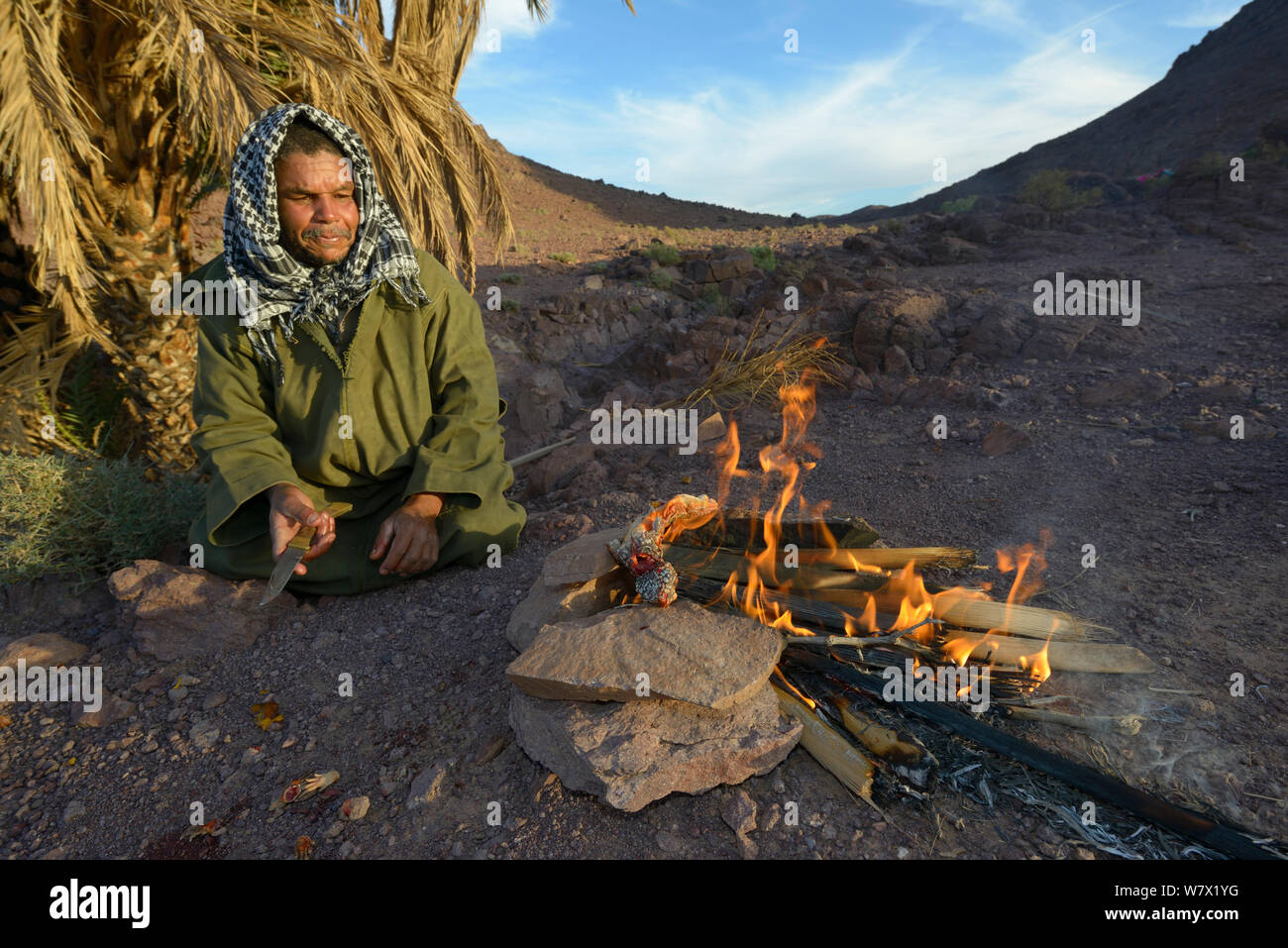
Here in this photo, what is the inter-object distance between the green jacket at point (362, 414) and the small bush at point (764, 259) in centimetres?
824

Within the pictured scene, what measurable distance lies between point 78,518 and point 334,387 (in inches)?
54.1

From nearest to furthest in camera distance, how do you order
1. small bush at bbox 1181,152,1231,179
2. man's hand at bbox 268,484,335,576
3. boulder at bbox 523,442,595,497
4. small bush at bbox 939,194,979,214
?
man's hand at bbox 268,484,335,576
boulder at bbox 523,442,595,497
small bush at bbox 1181,152,1231,179
small bush at bbox 939,194,979,214

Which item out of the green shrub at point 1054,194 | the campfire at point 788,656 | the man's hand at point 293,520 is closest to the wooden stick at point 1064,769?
the campfire at point 788,656

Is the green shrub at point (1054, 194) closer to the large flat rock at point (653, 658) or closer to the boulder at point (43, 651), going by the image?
the large flat rock at point (653, 658)

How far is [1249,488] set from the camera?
3.12m

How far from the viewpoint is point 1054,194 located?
585 inches

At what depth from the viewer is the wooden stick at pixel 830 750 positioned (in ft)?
5.50

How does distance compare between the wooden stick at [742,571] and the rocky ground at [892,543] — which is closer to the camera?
the rocky ground at [892,543]

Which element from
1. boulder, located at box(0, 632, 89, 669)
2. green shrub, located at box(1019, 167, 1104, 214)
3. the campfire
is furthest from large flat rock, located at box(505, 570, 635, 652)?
green shrub, located at box(1019, 167, 1104, 214)

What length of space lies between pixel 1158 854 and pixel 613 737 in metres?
1.25

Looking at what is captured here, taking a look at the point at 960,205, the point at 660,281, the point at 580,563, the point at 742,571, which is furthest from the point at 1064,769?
the point at 960,205

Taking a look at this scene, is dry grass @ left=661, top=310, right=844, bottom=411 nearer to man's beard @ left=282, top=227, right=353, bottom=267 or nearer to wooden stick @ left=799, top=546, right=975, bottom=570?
wooden stick @ left=799, top=546, right=975, bottom=570

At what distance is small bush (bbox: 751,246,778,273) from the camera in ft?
35.8

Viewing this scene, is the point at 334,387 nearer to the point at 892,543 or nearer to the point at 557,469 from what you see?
the point at 557,469
